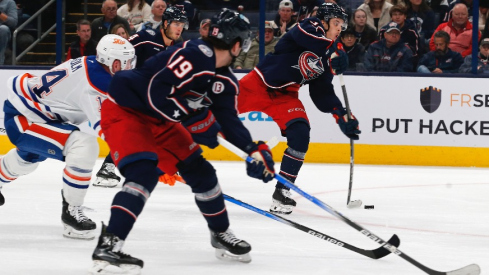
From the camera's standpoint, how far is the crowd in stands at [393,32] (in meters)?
7.77

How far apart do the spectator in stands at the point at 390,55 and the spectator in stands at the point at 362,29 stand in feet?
0.23

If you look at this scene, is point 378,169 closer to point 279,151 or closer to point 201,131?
point 279,151

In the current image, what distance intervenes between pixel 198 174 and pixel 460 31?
15.9 ft

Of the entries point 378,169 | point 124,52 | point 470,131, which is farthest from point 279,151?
point 124,52

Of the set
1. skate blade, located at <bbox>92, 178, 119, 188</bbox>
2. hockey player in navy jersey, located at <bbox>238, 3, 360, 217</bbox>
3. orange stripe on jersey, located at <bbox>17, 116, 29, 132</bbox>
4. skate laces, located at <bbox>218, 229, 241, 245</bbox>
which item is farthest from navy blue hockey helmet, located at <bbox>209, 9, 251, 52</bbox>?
skate blade, located at <bbox>92, 178, 119, 188</bbox>

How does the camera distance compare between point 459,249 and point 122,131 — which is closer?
point 122,131

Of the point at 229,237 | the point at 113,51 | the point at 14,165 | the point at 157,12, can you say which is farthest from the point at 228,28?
the point at 157,12

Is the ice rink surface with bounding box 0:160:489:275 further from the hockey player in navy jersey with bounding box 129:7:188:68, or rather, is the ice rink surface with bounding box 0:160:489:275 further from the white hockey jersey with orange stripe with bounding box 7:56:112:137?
the hockey player in navy jersey with bounding box 129:7:188:68

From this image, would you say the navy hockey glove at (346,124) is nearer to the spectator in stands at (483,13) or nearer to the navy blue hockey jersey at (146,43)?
the navy blue hockey jersey at (146,43)

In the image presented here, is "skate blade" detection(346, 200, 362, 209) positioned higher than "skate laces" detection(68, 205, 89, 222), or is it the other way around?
"skate laces" detection(68, 205, 89, 222)

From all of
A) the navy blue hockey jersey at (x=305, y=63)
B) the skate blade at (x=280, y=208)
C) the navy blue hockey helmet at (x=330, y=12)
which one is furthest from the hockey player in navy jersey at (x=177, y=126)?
the navy blue hockey helmet at (x=330, y=12)

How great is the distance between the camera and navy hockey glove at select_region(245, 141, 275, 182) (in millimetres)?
3434

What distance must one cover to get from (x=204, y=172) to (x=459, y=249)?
137 centimetres

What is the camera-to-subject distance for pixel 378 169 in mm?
7520
